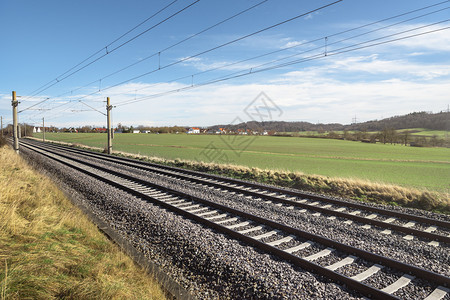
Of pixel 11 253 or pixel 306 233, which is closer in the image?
pixel 11 253

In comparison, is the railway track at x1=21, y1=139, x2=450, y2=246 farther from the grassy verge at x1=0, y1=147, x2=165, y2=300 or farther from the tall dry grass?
the grassy verge at x1=0, y1=147, x2=165, y2=300

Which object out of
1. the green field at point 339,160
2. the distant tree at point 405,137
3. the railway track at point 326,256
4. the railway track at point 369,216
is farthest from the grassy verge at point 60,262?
the distant tree at point 405,137

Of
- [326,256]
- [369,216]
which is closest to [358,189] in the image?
[369,216]

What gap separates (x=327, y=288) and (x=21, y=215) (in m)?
7.23

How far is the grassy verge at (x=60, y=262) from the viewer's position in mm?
3732

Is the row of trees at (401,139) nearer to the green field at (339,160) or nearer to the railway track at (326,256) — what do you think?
the green field at (339,160)

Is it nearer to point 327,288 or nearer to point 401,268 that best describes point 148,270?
point 327,288

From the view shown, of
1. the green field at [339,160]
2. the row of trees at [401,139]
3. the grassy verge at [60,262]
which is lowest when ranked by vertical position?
the green field at [339,160]

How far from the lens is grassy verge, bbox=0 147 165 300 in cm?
373

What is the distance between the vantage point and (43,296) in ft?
11.6

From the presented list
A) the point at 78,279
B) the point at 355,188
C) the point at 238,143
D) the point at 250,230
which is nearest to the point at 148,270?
the point at 78,279

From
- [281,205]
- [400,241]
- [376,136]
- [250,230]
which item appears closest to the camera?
[400,241]

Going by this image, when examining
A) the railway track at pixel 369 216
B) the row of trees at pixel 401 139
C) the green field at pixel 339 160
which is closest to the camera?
the railway track at pixel 369 216

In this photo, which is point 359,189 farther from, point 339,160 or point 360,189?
point 339,160
